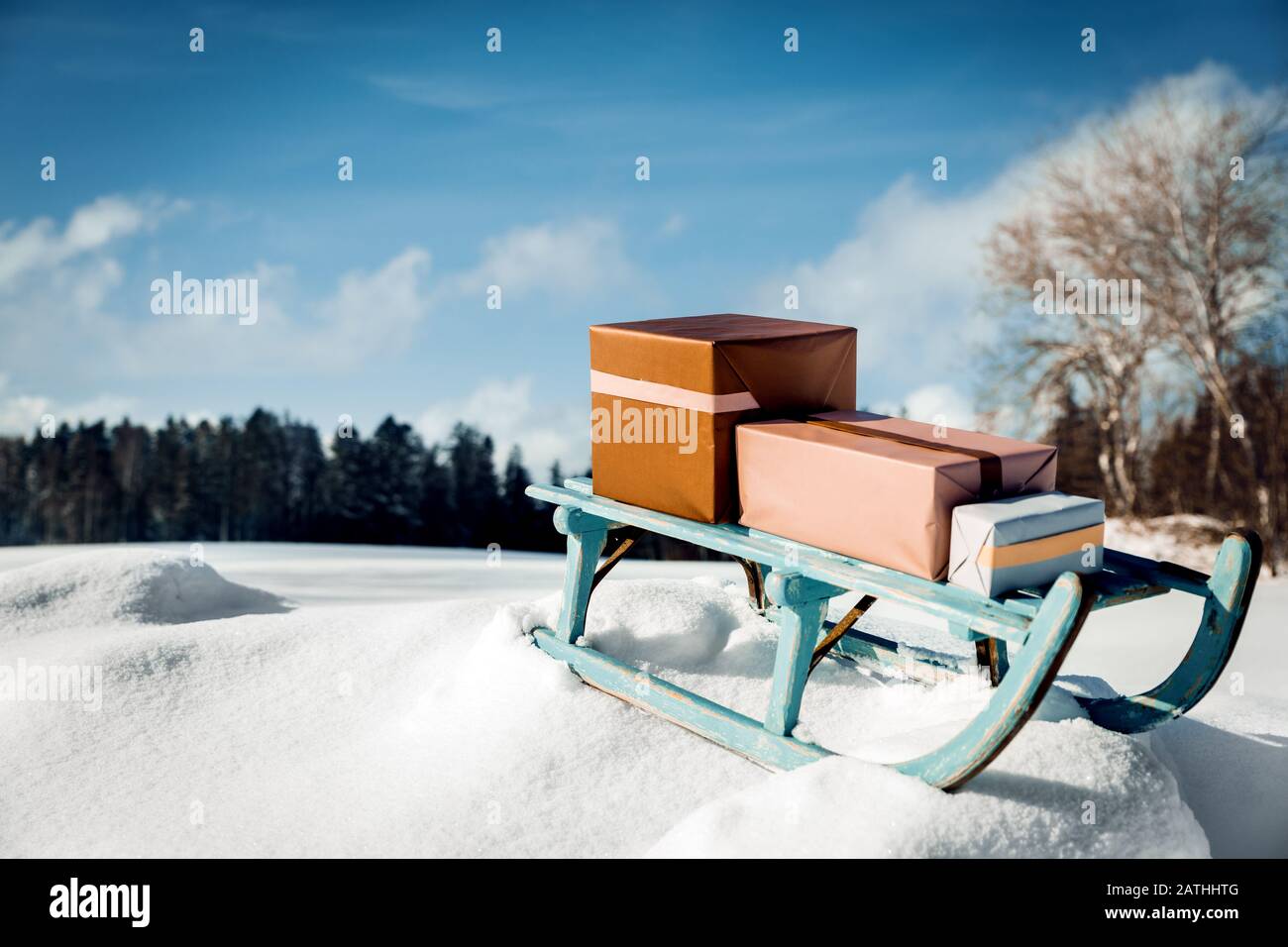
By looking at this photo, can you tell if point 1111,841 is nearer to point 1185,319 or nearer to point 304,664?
point 304,664

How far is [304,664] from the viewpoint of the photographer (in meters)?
3.62

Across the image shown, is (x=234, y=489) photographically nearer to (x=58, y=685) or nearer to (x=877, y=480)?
(x=58, y=685)

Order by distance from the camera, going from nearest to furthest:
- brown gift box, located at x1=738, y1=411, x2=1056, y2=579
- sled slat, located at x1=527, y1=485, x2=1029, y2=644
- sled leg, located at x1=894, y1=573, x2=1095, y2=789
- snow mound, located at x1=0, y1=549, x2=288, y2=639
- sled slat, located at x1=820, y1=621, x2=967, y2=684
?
sled leg, located at x1=894, y1=573, x2=1095, y2=789 < sled slat, located at x1=527, y1=485, x2=1029, y2=644 < brown gift box, located at x1=738, y1=411, x2=1056, y2=579 < sled slat, located at x1=820, y1=621, x2=967, y2=684 < snow mound, located at x1=0, y1=549, x2=288, y2=639

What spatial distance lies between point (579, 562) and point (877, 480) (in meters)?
1.13

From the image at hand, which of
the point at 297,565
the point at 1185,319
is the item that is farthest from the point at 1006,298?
the point at 297,565

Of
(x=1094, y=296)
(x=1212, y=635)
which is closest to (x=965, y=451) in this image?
(x=1212, y=635)

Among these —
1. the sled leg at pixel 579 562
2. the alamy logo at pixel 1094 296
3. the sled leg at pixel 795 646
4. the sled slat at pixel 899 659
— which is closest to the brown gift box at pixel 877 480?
the sled leg at pixel 795 646

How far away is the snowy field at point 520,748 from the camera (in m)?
2.27

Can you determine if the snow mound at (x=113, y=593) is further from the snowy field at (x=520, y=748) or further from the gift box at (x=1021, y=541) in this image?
the gift box at (x=1021, y=541)

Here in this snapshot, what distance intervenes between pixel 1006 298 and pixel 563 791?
814cm

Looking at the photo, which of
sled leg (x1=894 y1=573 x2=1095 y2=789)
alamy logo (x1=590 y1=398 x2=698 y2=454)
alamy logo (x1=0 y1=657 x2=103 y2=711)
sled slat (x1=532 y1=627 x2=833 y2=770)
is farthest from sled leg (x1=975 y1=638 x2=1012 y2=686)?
A: alamy logo (x1=0 y1=657 x2=103 y2=711)

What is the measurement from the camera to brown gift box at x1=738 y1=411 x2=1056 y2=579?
7.76ft

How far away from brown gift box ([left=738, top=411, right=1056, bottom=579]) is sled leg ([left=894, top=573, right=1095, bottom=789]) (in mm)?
310

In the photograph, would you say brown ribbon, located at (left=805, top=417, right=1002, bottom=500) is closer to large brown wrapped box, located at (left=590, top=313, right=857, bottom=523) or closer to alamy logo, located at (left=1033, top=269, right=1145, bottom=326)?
large brown wrapped box, located at (left=590, top=313, right=857, bottom=523)
